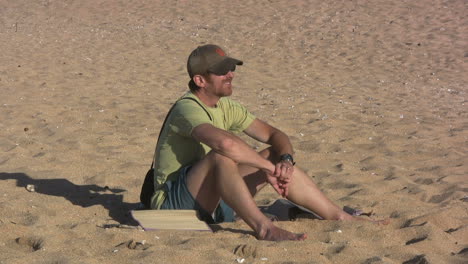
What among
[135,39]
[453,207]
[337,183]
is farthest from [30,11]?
[453,207]

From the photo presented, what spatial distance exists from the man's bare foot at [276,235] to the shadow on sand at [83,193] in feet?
3.88

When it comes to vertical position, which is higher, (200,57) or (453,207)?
(200,57)

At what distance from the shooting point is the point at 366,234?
4301 mm

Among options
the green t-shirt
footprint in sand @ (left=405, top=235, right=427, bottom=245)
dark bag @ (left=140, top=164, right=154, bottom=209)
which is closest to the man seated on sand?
the green t-shirt

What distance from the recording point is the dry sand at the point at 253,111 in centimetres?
414

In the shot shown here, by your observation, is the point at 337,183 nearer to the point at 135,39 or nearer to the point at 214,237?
the point at 214,237

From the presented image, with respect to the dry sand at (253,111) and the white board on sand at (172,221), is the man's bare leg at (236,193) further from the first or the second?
the white board on sand at (172,221)

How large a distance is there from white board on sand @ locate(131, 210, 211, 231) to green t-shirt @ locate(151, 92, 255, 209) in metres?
0.14

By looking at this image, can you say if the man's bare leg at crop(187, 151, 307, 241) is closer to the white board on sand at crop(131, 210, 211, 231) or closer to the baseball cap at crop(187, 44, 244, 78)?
the white board on sand at crop(131, 210, 211, 231)

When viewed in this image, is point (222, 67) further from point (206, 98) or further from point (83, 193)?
point (83, 193)

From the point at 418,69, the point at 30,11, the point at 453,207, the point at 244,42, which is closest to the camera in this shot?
the point at 453,207

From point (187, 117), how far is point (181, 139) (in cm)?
24

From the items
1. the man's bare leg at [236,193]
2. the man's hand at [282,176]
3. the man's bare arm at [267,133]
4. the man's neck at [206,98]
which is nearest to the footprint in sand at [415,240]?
the man's bare leg at [236,193]

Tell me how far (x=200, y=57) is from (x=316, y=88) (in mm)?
5788
